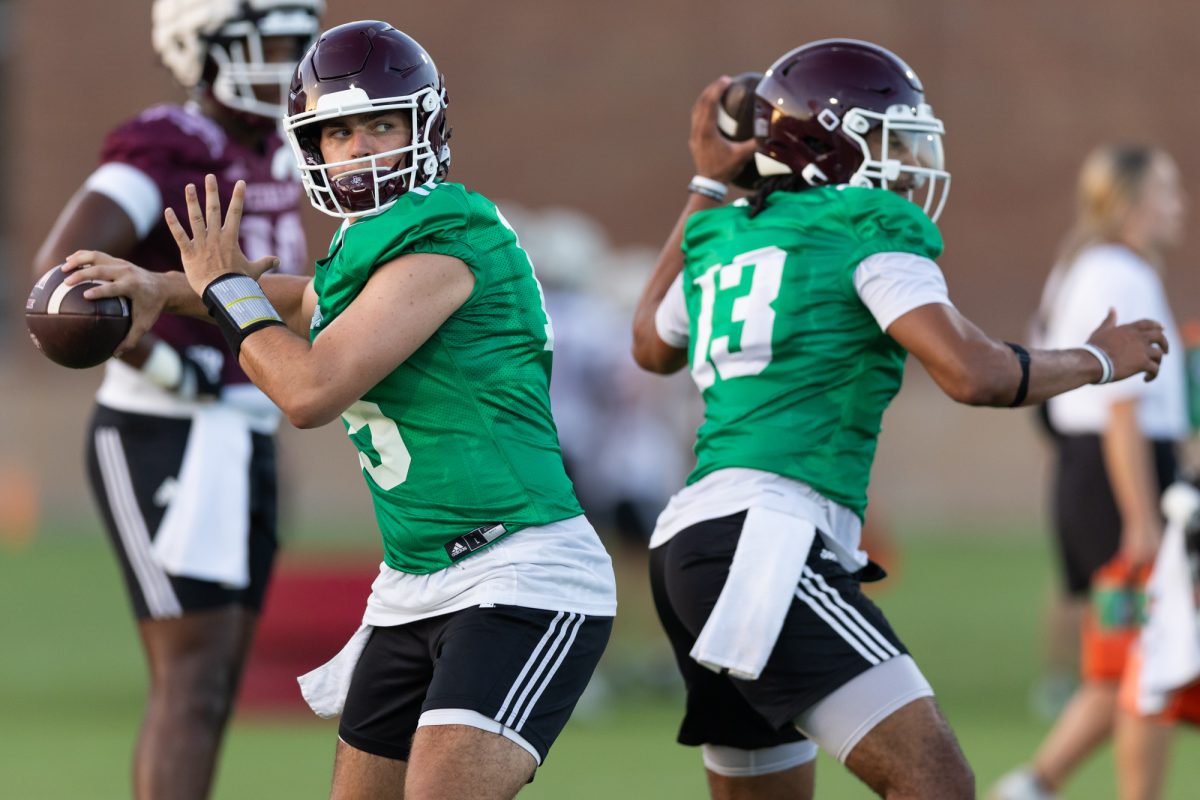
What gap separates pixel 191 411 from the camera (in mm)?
4992

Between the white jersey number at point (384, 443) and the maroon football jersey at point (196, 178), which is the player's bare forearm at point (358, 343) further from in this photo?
the maroon football jersey at point (196, 178)

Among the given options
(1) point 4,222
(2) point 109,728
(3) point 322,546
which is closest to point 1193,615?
(2) point 109,728

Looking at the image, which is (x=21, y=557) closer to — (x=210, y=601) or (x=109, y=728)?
(x=109, y=728)

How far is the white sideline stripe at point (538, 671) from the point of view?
3.51 meters

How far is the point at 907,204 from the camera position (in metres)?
3.99

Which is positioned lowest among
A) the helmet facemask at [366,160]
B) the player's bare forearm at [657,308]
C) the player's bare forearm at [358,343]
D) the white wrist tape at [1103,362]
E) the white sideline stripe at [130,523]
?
the white sideline stripe at [130,523]

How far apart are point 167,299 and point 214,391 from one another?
1.11 metres

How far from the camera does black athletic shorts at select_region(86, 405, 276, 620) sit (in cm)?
488

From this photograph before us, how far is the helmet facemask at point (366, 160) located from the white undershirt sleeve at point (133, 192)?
1241 millimetres

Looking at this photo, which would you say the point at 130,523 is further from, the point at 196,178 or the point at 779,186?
the point at 779,186

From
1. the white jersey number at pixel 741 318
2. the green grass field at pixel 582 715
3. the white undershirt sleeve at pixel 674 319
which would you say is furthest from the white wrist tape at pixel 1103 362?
the green grass field at pixel 582 715

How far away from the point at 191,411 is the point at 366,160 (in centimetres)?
162

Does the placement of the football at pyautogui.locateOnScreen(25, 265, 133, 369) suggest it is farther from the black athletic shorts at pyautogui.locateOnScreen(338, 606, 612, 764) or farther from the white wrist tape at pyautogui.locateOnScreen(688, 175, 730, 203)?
the white wrist tape at pyautogui.locateOnScreen(688, 175, 730, 203)

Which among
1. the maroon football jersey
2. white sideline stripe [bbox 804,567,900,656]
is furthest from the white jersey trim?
the maroon football jersey
